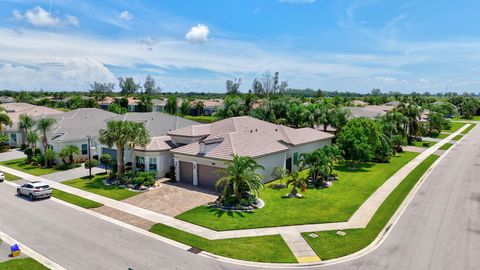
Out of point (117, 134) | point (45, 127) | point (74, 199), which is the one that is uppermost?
point (117, 134)

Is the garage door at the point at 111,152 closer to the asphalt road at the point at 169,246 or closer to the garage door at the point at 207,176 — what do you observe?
the asphalt road at the point at 169,246

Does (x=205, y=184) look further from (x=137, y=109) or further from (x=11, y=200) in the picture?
(x=137, y=109)

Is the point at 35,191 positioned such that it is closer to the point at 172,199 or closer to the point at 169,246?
the point at 172,199

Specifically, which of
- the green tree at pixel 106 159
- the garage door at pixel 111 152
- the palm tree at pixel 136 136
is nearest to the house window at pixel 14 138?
the garage door at pixel 111 152

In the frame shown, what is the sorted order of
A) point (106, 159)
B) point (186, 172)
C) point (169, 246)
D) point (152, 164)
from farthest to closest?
1. point (106, 159)
2. point (152, 164)
3. point (186, 172)
4. point (169, 246)

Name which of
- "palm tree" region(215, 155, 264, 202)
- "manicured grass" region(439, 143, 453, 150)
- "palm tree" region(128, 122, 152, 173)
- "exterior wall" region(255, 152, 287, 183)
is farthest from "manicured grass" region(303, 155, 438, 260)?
"manicured grass" region(439, 143, 453, 150)

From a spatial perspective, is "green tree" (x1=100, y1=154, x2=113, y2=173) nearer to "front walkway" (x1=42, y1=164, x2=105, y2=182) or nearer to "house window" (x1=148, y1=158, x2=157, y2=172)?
"front walkway" (x1=42, y1=164, x2=105, y2=182)

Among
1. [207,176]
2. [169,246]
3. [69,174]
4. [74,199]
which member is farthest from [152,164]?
[169,246]
